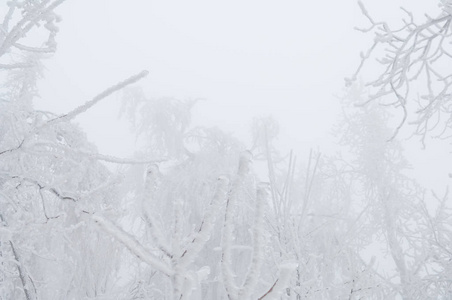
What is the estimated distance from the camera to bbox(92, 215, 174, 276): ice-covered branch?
85 centimetres

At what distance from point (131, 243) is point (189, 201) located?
23.5 feet

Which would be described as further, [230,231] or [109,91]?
[109,91]

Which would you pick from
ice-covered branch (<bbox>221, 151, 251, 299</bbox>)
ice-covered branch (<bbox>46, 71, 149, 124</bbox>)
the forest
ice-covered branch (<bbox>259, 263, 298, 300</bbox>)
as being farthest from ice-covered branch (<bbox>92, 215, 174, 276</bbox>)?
ice-covered branch (<bbox>46, 71, 149, 124</bbox>)

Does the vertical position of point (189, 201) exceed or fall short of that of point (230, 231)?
it exceeds it

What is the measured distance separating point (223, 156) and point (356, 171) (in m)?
6.06

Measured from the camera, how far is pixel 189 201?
794cm

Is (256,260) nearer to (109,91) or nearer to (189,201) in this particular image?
(109,91)

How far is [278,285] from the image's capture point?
2.65ft

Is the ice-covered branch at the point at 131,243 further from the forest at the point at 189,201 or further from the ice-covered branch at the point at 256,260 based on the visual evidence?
the ice-covered branch at the point at 256,260

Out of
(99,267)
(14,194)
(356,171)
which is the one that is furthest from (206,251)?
(356,171)

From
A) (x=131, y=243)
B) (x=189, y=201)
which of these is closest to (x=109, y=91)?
(x=131, y=243)

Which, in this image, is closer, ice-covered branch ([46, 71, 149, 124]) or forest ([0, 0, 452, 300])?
forest ([0, 0, 452, 300])

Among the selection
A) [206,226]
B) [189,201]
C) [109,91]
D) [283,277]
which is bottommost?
[283,277]

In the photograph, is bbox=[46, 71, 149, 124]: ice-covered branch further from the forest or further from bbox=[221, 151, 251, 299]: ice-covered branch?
bbox=[221, 151, 251, 299]: ice-covered branch
